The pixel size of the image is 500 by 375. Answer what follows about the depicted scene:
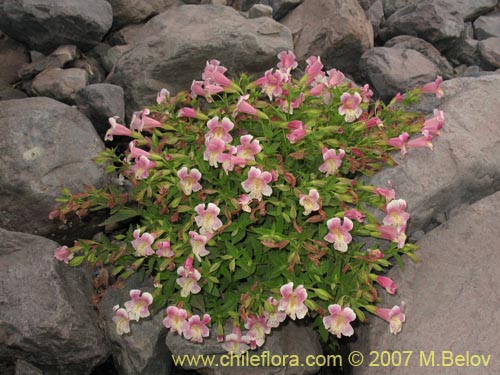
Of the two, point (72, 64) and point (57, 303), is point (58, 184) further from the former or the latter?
point (72, 64)

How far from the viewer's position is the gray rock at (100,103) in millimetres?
4977

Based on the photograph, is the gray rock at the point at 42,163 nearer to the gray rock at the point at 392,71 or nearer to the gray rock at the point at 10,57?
the gray rock at the point at 10,57

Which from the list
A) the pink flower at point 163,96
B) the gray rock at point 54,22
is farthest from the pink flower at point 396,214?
the gray rock at point 54,22

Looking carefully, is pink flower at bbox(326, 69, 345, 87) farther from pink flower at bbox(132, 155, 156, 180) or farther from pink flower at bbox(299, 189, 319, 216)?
pink flower at bbox(132, 155, 156, 180)

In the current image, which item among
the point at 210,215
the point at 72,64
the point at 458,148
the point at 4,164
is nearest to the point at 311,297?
the point at 210,215

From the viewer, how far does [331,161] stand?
3.76 metres

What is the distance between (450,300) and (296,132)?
148cm

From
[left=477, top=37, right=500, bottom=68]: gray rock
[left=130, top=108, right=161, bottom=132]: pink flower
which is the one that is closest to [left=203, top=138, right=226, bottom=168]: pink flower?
[left=130, top=108, right=161, bottom=132]: pink flower

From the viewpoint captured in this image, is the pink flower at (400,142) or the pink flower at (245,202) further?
the pink flower at (400,142)

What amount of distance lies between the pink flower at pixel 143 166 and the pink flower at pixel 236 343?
1.11m

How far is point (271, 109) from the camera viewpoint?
4.15 metres

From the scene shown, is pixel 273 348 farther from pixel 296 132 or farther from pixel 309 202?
pixel 296 132

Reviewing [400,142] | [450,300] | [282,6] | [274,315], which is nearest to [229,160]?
[274,315]

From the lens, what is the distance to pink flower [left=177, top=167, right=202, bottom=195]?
11.8 ft
